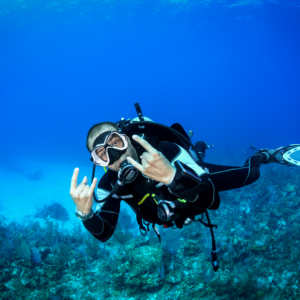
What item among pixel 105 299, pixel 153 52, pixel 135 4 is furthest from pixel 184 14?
pixel 105 299

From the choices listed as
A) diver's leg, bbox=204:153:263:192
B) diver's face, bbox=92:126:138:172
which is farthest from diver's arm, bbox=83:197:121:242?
diver's leg, bbox=204:153:263:192

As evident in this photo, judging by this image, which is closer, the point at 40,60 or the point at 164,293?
the point at 164,293

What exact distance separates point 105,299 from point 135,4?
65.9 m

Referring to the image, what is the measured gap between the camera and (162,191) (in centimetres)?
251

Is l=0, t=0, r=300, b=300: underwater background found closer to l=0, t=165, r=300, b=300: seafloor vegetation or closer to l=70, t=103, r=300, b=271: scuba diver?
l=0, t=165, r=300, b=300: seafloor vegetation

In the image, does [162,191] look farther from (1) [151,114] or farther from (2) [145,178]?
(1) [151,114]

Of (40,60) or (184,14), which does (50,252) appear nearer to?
(184,14)

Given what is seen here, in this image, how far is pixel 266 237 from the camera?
6.74 metres

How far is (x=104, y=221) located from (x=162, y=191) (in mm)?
1152

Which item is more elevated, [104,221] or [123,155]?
[123,155]

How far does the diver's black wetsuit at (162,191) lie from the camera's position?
2.00 m

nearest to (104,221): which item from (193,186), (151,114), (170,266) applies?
(193,186)

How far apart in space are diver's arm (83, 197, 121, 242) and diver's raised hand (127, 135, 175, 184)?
4.81 ft

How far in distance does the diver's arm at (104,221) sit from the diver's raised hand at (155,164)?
1.47 meters
